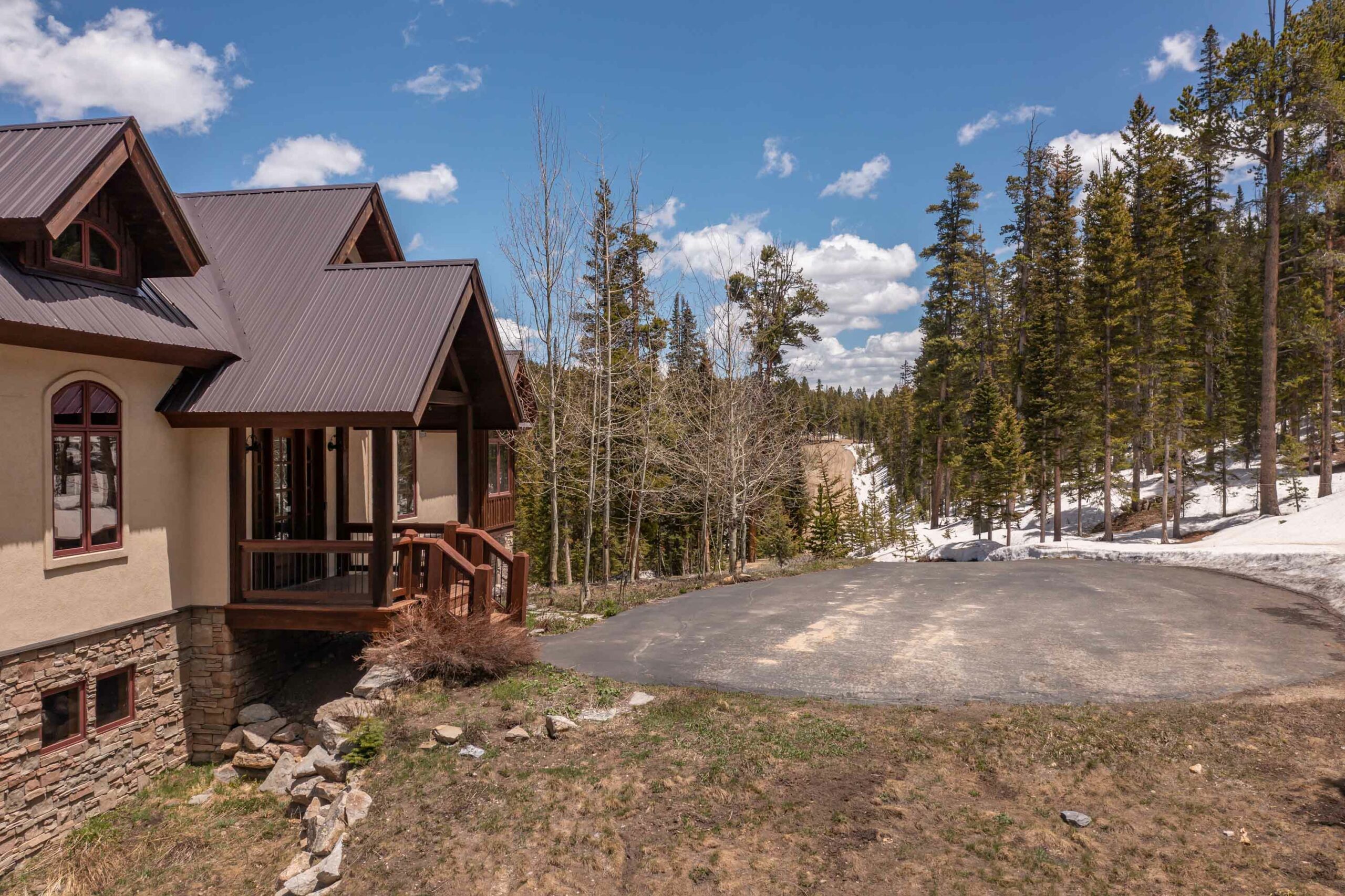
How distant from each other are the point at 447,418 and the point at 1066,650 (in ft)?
38.7

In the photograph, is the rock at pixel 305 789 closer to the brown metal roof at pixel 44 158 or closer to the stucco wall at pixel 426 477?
the stucco wall at pixel 426 477

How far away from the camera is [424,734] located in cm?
824

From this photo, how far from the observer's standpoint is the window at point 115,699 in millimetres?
9352

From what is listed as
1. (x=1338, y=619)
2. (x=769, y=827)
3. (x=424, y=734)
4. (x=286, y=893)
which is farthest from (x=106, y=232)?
(x=1338, y=619)

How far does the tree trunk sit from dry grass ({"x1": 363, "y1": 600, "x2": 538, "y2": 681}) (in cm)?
2578

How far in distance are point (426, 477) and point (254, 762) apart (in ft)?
24.6

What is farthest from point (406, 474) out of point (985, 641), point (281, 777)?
point (985, 641)

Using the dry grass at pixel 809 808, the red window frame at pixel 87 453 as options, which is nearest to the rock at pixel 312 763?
the dry grass at pixel 809 808

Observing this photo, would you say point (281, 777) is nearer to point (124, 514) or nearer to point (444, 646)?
point (444, 646)

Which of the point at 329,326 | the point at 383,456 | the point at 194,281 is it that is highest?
the point at 194,281

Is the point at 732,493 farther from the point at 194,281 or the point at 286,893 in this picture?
the point at 286,893

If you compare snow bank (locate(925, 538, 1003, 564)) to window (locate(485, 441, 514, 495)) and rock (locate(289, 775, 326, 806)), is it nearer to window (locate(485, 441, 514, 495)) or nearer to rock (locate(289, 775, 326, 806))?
window (locate(485, 441, 514, 495))

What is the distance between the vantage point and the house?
843 centimetres

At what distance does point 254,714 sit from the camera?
10.8 m
